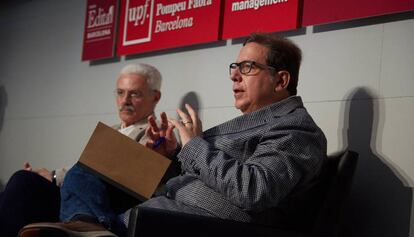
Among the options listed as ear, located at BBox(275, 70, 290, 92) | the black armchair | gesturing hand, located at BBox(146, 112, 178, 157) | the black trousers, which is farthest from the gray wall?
the black trousers

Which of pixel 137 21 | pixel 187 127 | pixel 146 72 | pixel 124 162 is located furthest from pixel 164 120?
pixel 137 21

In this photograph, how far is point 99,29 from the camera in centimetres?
418

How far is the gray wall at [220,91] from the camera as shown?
8.40ft

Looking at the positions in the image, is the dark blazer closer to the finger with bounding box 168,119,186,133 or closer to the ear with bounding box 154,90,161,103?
the finger with bounding box 168,119,186,133

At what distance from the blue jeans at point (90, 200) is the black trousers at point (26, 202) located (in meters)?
0.21

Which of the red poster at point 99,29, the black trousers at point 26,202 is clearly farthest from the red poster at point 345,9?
the red poster at point 99,29

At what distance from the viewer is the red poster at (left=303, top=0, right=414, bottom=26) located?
8.38ft

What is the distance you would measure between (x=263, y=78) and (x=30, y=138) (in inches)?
110

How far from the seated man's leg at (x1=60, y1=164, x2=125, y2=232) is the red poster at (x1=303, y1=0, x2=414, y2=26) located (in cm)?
118

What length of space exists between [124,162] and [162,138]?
0.38 meters

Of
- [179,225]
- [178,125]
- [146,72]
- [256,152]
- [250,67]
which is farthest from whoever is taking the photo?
[146,72]

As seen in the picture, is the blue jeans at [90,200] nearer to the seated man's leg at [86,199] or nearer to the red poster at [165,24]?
the seated man's leg at [86,199]

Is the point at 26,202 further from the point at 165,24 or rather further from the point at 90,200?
the point at 165,24

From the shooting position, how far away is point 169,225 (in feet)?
6.17
